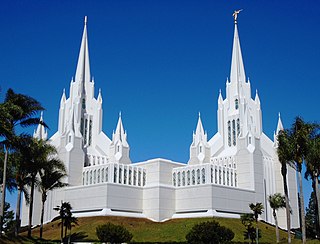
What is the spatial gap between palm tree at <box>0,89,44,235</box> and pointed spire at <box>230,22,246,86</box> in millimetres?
52580

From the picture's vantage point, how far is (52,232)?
184 feet

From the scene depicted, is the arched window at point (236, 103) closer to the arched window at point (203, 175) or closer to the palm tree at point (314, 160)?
the arched window at point (203, 175)

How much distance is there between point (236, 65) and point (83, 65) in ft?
97.7

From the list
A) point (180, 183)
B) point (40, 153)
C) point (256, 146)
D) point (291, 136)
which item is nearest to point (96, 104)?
point (180, 183)

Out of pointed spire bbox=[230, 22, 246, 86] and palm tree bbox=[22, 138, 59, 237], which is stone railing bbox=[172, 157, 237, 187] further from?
palm tree bbox=[22, 138, 59, 237]

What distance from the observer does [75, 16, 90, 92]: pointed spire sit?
86.7 m

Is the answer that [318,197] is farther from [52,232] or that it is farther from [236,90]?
[236,90]

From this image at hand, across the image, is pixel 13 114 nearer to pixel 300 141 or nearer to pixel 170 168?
pixel 300 141

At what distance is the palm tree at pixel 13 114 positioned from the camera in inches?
1441

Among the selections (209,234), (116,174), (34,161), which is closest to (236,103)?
(116,174)

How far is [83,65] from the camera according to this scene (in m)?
88.1

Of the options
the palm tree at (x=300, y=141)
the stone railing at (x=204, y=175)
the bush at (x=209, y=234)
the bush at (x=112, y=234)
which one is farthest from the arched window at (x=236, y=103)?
the bush at (x=112, y=234)

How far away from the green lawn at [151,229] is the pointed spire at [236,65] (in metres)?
31.7

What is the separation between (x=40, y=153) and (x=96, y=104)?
1575 inches
